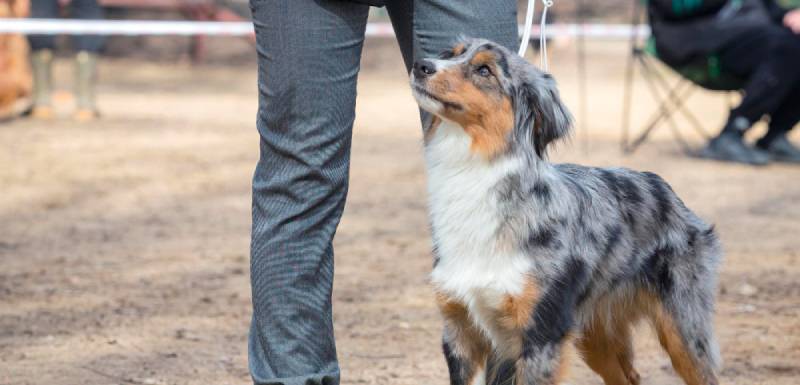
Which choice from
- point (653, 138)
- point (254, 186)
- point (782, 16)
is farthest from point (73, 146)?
point (254, 186)

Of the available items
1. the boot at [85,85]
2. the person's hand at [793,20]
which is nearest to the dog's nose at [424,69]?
the person's hand at [793,20]

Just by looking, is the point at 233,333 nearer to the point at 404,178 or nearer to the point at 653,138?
the point at 404,178

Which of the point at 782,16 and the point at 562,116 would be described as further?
the point at 782,16

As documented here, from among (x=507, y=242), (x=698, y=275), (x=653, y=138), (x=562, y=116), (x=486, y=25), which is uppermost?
(x=486, y=25)

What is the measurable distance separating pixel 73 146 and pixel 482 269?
777cm

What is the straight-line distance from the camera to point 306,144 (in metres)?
3.45

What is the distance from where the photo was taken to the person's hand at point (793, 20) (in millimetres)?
10420

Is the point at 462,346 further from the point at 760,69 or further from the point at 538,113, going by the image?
the point at 760,69

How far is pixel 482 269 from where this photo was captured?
3.47 metres

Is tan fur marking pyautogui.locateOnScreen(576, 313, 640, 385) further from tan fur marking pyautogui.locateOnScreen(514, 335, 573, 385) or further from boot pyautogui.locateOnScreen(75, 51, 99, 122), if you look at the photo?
boot pyautogui.locateOnScreen(75, 51, 99, 122)

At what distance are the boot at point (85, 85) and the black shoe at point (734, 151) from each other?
6139 millimetres

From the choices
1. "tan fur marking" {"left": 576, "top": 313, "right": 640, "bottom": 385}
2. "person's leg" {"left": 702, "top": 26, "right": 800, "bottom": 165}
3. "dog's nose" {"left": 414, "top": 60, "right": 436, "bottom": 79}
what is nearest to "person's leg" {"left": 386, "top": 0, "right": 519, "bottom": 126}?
"dog's nose" {"left": 414, "top": 60, "right": 436, "bottom": 79}

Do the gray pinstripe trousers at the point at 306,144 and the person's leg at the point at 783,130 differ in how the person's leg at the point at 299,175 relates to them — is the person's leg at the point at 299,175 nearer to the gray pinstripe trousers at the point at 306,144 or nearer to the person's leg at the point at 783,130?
the gray pinstripe trousers at the point at 306,144

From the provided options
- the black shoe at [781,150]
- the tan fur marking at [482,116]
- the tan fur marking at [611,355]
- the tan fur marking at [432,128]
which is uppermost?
the tan fur marking at [482,116]
